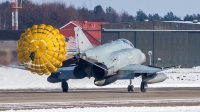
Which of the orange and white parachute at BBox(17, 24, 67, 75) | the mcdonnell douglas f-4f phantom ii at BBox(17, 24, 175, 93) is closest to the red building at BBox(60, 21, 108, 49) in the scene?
the mcdonnell douglas f-4f phantom ii at BBox(17, 24, 175, 93)

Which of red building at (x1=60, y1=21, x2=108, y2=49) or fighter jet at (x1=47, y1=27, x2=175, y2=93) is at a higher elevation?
red building at (x1=60, y1=21, x2=108, y2=49)

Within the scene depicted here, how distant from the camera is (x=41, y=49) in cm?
3384

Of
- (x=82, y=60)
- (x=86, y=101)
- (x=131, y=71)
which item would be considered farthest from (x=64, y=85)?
(x=86, y=101)

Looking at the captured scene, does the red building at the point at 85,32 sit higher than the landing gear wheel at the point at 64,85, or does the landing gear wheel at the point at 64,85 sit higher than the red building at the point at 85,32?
the red building at the point at 85,32

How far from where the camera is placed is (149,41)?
92.5 m

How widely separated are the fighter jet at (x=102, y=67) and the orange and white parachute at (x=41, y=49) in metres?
3.64

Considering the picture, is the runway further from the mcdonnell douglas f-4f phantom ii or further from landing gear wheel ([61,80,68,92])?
landing gear wheel ([61,80,68,92])

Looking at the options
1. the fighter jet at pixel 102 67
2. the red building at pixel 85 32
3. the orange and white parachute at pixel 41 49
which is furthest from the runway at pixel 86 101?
the red building at pixel 85 32

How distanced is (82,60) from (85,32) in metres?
70.7

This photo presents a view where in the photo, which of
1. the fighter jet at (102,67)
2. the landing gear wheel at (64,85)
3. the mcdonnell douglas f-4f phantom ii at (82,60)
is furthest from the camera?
the landing gear wheel at (64,85)

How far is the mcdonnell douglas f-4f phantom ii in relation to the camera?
1337 inches

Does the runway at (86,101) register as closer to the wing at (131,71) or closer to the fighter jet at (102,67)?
the fighter jet at (102,67)

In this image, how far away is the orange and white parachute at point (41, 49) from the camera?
33.8 m

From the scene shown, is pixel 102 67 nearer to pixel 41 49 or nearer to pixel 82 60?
pixel 82 60
